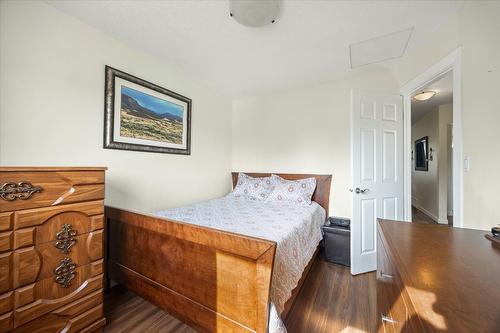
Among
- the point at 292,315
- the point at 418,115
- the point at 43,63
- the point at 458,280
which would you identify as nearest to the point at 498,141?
the point at 458,280

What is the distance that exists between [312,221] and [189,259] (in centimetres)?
145

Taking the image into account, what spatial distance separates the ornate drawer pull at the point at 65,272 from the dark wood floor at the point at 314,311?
0.51 metres

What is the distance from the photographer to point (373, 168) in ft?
7.43

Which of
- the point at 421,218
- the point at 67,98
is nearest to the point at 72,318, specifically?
the point at 67,98

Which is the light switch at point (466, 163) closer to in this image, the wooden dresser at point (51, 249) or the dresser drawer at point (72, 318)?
the wooden dresser at point (51, 249)

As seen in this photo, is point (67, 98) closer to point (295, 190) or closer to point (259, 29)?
point (259, 29)

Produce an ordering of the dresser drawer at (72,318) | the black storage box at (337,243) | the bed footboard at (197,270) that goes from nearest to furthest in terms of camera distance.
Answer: the bed footboard at (197,270) < the dresser drawer at (72,318) < the black storage box at (337,243)

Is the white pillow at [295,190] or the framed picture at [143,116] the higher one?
the framed picture at [143,116]

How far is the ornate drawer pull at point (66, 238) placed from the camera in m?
1.21

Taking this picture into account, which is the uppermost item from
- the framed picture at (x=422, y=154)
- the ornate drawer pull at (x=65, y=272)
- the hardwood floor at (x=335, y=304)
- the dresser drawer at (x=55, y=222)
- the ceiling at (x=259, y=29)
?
the ceiling at (x=259, y=29)

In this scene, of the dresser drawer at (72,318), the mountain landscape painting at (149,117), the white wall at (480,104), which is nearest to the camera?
the dresser drawer at (72,318)

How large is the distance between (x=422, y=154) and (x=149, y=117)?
19.7 ft

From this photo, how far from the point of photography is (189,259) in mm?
1251

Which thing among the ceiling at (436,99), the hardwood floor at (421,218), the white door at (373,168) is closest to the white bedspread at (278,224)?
the white door at (373,168)
